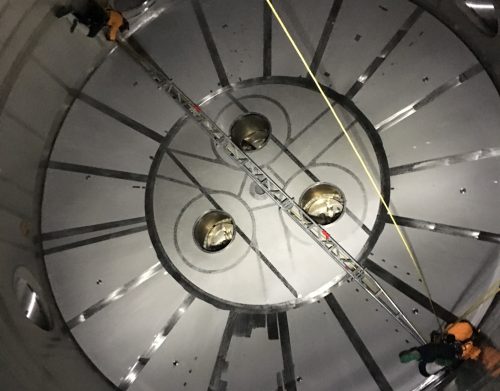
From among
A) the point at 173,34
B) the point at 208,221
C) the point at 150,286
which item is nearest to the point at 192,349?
the point at 150,286

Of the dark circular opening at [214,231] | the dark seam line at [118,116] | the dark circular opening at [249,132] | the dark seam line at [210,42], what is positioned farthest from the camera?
the dark circular opening at [249,132]

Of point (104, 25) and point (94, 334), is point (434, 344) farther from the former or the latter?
point (104, 25)

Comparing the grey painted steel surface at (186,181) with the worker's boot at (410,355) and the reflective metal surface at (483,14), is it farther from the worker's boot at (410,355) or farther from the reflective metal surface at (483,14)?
the worker's boot at (410,355)

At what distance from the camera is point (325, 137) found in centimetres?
671

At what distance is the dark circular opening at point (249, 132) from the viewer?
692cm

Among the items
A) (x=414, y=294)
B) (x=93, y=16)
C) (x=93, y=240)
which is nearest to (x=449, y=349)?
(x=414, y=294)

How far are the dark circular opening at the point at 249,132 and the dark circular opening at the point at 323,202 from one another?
3.40 feet

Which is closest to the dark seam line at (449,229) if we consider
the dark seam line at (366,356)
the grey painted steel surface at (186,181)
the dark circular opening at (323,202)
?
the grey painted steel surface at (186,181)

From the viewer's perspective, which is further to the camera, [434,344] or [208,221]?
[208,221]

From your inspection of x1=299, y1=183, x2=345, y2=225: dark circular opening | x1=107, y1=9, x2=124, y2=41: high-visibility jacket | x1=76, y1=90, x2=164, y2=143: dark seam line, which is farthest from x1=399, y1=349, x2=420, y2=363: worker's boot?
x1=107, y1=9, x2=124, y2=41: high-visibility jacket

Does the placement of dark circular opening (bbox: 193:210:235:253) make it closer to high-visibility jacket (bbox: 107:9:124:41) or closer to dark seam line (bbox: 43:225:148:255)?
dark seam line (bbox: 43:225:148:255)

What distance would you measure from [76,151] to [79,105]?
2.14ft

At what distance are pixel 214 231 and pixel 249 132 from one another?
1.59m

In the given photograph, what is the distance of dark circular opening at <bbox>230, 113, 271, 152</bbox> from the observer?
6.92 metres
